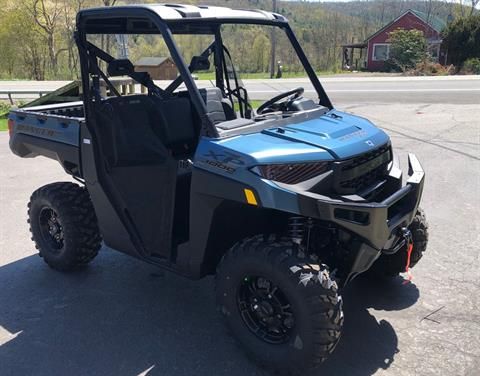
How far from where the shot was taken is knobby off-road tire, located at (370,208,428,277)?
3734 mm

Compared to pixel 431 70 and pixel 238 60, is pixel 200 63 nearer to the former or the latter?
pixel 238 60

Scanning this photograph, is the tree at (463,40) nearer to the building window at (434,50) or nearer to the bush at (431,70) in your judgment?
the bush at (431,70)

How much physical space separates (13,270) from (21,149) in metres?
1.07

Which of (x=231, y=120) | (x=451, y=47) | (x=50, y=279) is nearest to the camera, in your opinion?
(x=231, y=120)

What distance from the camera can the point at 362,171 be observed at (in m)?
3.04

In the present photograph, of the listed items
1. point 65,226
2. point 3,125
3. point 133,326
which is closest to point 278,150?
point 133,326

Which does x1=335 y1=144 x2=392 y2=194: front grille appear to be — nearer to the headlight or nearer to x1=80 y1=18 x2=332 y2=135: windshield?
the headlight

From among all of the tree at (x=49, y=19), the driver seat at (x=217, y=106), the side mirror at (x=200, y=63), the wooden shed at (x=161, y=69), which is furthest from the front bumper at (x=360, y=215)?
the tree at (x=49, y=19)

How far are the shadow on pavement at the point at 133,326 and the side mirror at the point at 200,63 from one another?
168cm

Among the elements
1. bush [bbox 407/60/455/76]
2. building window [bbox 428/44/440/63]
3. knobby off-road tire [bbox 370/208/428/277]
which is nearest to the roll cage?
knobby off-road tire [bbox 370/208/428/277]

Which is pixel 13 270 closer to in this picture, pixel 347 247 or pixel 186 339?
pixel 186 339

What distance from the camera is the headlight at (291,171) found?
272cm

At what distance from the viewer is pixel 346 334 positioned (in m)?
3.31

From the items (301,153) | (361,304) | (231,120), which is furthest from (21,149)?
(361,304)
